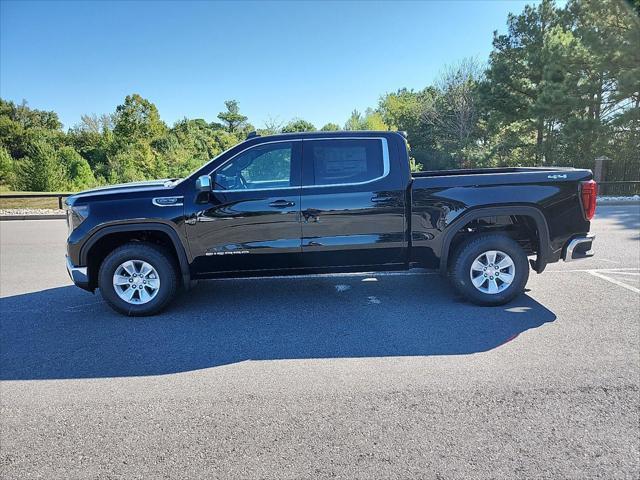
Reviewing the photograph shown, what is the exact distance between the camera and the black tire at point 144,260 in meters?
4.84

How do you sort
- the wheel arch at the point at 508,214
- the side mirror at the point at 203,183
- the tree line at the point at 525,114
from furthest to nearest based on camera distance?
the tree line at the point at 525,114, the wheel arch at the point at 508,214, the side mirror at the point at 203,183

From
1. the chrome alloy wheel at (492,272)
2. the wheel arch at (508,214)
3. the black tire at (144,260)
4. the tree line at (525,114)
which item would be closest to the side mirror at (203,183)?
the black tire at (144,260)

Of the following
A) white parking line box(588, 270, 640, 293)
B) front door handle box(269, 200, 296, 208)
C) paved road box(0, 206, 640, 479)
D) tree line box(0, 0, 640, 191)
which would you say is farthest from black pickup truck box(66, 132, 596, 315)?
tree line box(0, 0, 640, 191)

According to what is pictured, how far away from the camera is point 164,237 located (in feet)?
16.5

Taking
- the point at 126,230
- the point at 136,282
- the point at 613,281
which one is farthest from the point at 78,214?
the point at 613,281

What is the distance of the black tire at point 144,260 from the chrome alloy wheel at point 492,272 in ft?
11.5

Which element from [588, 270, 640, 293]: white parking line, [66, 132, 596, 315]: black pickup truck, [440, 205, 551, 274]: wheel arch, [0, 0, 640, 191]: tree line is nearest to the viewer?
[66, 132, 596, 315]: black pickup truck

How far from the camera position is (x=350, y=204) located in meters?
4.87

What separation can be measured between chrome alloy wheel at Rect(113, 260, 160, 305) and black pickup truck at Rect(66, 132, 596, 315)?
0.04ft

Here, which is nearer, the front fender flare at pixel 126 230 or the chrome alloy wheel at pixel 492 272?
the front fender flare at pixel 126 230

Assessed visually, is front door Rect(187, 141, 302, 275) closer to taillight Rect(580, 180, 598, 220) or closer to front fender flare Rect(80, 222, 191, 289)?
front fender flare Rect(80, 222, 191, 289)

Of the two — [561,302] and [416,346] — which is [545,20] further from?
[416,346]

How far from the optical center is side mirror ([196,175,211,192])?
4.68m

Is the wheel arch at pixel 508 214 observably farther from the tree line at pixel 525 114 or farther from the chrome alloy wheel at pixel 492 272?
the tree line at pixel 525 114
